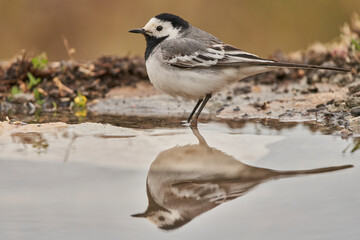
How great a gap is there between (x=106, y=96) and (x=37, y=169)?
12.8 ft

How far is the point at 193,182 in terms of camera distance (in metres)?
3.18

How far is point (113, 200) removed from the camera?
116 inches

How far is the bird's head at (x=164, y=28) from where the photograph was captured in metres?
5.82

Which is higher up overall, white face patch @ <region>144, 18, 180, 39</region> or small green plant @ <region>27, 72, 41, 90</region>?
white face patch @ <region>144, 18, 180, 39</region>

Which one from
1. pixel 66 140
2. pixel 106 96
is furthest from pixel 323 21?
pixel 66 140

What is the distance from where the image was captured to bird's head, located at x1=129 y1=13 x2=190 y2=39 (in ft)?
19.1

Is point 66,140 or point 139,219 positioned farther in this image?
point 66,140

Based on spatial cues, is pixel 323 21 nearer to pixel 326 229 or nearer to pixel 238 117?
pixel 238 117

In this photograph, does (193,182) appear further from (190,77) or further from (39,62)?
(39,62)

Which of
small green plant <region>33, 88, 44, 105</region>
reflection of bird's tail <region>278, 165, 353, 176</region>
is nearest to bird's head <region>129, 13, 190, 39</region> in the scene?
small green plant <region>33, 88, 44, 105</region>

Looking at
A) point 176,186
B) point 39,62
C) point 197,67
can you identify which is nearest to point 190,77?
point 197,67

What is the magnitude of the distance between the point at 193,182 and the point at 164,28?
294 cm

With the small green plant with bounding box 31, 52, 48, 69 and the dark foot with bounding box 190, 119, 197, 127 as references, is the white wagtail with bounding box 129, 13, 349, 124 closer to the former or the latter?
the dark foot with bounding box 190, 119, 197, 127

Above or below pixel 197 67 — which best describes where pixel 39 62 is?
below
